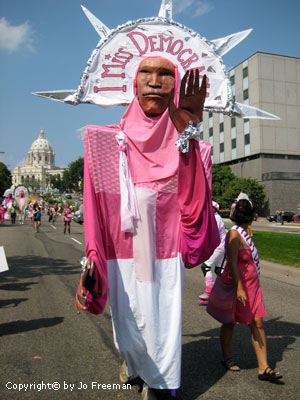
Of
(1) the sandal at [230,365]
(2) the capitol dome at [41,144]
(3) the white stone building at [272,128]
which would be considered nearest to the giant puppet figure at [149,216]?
(1) the sandal at [230,365]

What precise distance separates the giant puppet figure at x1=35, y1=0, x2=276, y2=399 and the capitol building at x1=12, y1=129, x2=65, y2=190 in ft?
536

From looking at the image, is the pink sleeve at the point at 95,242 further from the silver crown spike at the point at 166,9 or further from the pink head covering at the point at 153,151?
the silver crown spike at the point at 166,9

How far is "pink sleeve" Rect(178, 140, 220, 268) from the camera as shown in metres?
2.87

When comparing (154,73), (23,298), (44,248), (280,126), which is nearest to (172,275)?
(154,73)

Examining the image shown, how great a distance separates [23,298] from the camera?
21.4ft

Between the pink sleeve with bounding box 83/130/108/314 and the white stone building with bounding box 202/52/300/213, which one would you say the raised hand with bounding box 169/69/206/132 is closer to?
the pink sleeve with bounding box 83/130/108/314

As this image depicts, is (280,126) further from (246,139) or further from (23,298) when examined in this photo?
(23,298)

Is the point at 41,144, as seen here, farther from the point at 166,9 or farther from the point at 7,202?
the point at 166,9

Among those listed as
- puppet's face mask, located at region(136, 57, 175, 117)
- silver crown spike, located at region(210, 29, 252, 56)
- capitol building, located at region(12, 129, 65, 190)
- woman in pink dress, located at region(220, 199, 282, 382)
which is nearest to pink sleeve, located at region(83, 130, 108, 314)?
puppet's face mask, located at region(136, 57, 175, 117)

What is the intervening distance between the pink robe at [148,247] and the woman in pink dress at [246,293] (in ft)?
1.98

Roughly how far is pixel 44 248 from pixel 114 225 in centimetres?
1205

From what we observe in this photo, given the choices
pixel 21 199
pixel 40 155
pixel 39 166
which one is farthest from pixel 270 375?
pixel 40 155

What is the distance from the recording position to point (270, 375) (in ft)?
10.6

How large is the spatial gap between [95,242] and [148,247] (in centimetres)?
41
